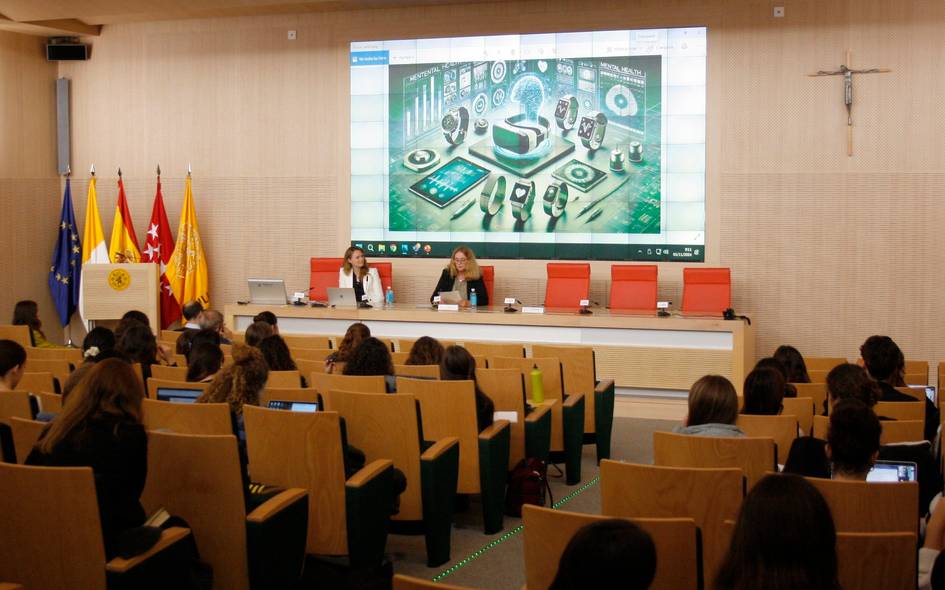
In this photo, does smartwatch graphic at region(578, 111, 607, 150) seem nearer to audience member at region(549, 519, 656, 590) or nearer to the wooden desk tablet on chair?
the wooden desk tablet on chair

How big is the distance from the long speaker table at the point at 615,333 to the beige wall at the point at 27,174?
15.4 ft

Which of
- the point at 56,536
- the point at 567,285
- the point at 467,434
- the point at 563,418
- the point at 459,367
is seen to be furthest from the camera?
the point at 567,285

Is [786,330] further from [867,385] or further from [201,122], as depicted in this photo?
[201,122]

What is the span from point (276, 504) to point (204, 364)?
5.62 ft

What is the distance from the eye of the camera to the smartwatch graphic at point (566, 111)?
11.1 meters

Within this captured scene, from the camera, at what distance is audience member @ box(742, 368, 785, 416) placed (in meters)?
4.50

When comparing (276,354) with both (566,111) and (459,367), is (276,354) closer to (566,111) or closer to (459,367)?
(459,367)

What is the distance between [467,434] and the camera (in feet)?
16.1

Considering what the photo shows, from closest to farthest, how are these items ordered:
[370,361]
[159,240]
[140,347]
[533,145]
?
[370,361] < [140,347] < [533,145] < [159,240]

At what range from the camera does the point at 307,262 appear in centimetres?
1216

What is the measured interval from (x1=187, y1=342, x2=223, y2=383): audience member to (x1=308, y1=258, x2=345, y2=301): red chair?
619cm

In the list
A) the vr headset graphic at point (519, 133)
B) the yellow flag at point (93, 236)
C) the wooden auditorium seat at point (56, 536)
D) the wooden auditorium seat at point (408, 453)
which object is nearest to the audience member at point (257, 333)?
the wooden auditorium seat at point (408, 453)

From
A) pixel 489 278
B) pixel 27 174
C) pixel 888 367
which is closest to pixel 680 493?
pixel 888 367

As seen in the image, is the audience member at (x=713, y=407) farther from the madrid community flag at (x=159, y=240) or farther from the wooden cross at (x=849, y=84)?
the madrid community flag at (x=159, y=240)
